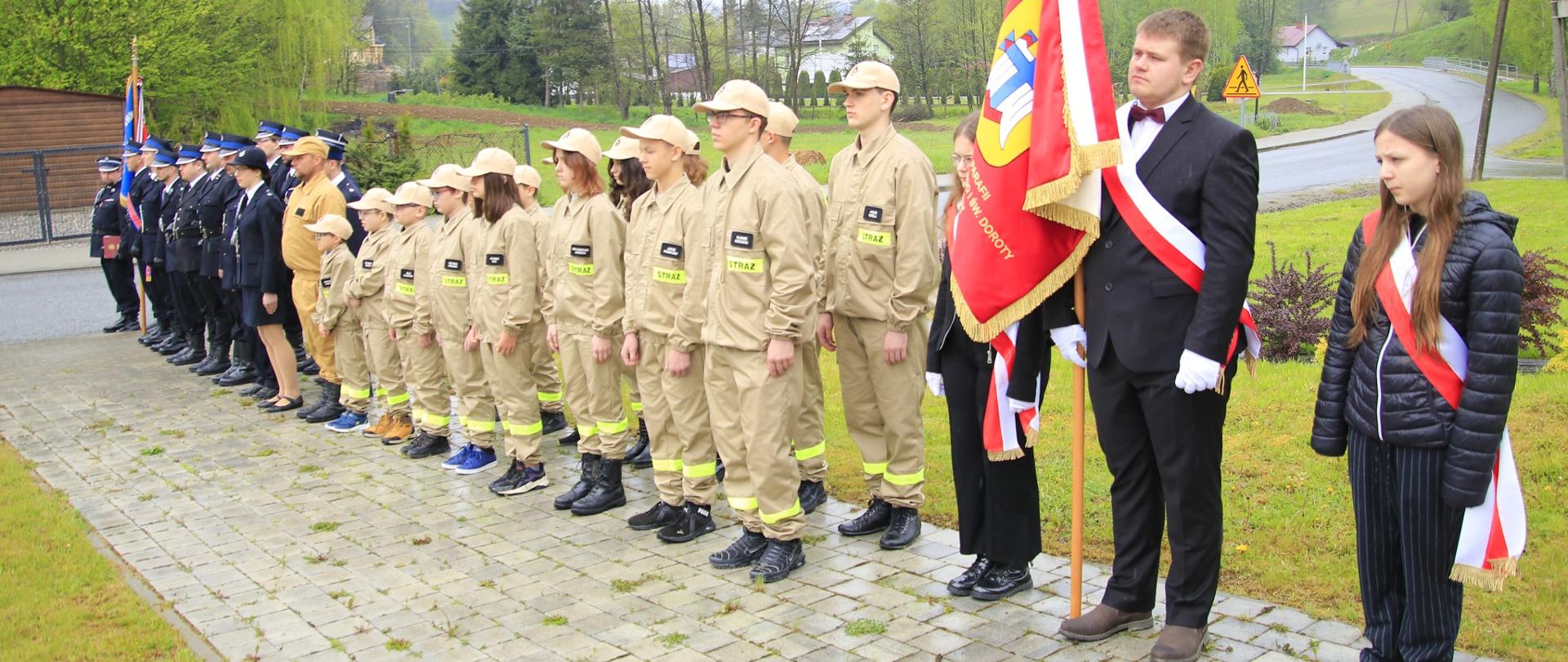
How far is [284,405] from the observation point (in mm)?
10977

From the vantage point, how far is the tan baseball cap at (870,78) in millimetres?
6480

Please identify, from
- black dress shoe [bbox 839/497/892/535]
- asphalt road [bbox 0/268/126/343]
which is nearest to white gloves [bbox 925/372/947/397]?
black dress shoe [bbox 839/497/892/535]

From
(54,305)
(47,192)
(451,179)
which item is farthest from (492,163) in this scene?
(47,192)

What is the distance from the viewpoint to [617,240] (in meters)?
7.44

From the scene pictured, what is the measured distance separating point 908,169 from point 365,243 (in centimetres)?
508

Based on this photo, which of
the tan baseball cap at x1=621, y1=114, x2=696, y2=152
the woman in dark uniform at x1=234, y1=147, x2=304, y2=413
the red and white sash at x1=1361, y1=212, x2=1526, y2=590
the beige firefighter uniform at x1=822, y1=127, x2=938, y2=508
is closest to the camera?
the red and white sash at x1=1361, y1=212, x2=1526, y2=590

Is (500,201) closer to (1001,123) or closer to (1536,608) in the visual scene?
(1001,123)

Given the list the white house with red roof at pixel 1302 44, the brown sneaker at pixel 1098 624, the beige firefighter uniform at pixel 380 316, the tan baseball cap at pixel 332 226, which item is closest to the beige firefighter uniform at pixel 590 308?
the beige firefighter uniform at pixel 380 316

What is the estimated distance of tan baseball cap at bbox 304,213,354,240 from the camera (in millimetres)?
10008

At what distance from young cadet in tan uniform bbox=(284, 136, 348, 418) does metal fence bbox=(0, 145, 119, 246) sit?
20.5m

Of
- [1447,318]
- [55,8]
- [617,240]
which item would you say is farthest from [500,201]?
[55,8]

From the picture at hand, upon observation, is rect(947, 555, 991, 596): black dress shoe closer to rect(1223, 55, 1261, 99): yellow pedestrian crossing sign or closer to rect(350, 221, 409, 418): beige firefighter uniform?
rect(350, 221, 409, 418): beige firefighter uniform

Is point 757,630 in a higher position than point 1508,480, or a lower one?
lower

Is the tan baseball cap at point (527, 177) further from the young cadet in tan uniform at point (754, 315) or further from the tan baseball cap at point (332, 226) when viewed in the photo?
the young cadet in tan uniform at point (754, 315)
